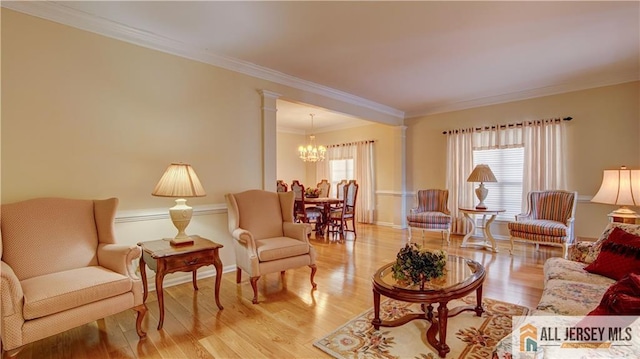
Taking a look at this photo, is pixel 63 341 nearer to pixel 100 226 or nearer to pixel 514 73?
pixel 100 226

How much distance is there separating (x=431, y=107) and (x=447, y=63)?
8.05 ft

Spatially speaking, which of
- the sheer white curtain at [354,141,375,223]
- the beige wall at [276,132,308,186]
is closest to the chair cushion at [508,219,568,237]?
the sheer white curtain at [354,141,375,223]

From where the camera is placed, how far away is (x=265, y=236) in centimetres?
339

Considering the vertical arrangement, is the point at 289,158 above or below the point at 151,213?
above

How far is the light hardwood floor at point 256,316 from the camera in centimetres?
205

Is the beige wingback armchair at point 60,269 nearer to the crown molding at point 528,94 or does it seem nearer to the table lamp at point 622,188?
the table lamp at point 622,188

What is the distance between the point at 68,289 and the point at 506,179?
19.8ft

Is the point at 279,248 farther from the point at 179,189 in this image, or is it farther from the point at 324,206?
the point at 324,206

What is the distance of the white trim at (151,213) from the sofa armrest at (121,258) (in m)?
0.63

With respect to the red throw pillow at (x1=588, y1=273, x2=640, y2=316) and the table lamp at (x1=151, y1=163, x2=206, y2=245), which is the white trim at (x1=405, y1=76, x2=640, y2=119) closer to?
the red throw pillow at (x1=588, y1=273, x2=640, y2=316)

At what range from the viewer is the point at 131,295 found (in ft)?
7.02

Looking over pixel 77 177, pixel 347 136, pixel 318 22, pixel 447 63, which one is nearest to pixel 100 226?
pixel 77 177

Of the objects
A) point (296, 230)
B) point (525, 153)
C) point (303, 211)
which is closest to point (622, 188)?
point (525, 153)

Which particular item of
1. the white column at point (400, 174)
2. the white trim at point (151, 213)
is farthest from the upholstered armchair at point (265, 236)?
the white column at point (400, 174)
